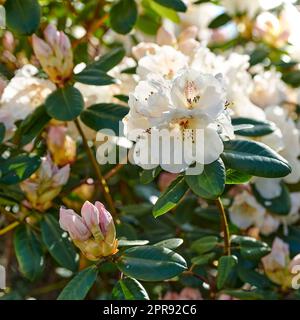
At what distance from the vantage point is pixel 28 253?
5.34 feet

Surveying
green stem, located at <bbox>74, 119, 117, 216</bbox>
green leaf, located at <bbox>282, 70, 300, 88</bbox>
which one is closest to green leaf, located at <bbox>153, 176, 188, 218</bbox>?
green stem, located at <bbox>74, 119, 117, 216</bbox>

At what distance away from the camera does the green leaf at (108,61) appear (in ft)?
5.62

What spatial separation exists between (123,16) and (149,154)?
64 centimetres

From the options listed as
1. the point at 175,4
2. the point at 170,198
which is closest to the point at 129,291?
the point at 170,198

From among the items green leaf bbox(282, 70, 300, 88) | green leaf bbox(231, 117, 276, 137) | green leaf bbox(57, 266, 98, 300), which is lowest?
green leaf bbox(282, 70, 300, 88)

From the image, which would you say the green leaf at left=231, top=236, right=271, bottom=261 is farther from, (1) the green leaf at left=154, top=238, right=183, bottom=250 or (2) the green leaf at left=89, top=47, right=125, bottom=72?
(2) the green leaf at left=89, top=47, right=125, bottom=72

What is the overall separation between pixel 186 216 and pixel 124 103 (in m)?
0.34

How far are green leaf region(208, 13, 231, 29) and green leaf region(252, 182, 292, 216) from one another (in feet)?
2.20

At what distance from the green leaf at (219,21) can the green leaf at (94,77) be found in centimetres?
76

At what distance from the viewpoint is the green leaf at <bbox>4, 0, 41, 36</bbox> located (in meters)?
1.66

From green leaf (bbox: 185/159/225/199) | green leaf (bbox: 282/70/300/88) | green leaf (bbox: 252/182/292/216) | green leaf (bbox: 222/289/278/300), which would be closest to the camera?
green leaf (bbox: 185/159/225/199)

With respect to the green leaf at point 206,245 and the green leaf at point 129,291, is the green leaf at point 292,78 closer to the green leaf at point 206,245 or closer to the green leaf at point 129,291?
the green leaf at point 206,245

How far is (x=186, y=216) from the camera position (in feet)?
6.56

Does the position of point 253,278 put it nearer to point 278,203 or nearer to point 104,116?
point 278,203
